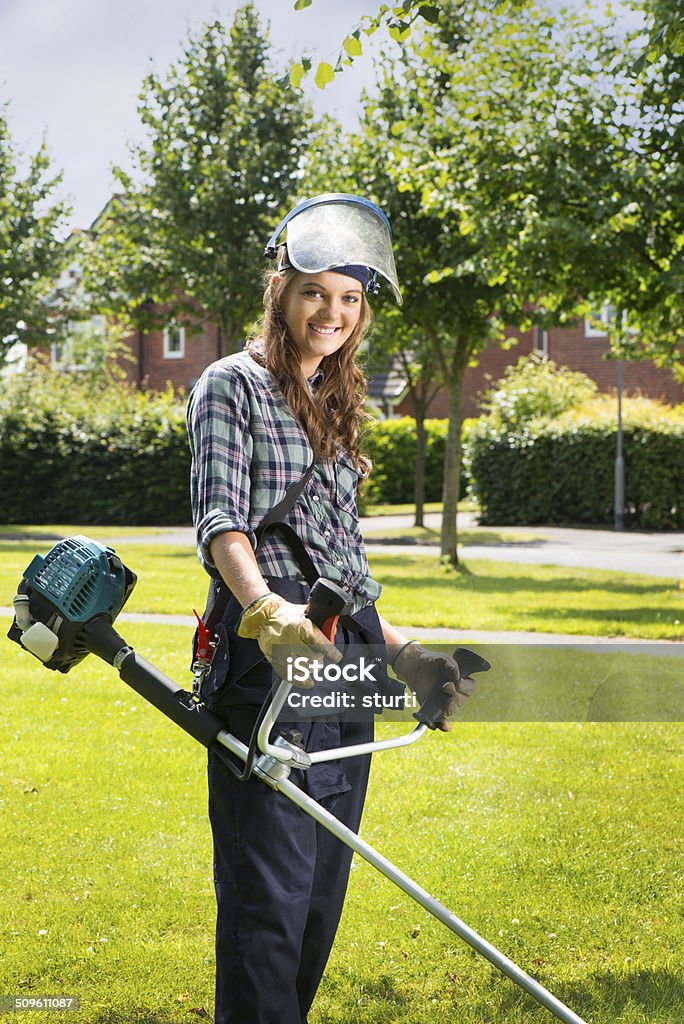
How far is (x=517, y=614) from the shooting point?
11375 mm

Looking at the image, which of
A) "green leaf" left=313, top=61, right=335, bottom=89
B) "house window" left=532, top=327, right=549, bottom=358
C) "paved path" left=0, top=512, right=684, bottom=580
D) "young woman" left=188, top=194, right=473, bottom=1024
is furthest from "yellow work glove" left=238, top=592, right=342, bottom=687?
"house window" left=532, top=327, right=549, bottom=358

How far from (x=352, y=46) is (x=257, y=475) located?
6.84 ft

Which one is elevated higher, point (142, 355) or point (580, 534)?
point (142, 355)

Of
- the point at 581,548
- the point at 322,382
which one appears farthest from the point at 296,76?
the point at 581,548

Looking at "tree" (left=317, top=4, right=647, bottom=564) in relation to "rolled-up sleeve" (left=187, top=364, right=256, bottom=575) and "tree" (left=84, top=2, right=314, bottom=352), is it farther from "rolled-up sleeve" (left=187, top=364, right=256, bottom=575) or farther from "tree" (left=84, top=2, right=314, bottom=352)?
"rolled-up sleeve" (left=187, top=364, right=256, bottom=575)

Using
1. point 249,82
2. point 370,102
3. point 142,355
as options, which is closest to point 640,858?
point 370,102

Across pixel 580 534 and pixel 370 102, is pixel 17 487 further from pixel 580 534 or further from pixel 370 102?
pixel 370 102

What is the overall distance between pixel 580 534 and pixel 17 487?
12.6m

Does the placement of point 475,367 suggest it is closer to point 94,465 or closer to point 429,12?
point 94,465

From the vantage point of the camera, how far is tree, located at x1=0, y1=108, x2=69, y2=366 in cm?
2309

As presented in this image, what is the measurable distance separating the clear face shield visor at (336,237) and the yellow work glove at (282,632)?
76 centimetres

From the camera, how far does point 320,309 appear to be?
2693mm

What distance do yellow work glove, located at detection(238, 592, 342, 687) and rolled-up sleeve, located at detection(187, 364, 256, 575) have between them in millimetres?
209

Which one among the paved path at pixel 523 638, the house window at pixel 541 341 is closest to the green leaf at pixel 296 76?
the paved path at pixel 523 638
